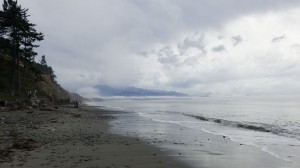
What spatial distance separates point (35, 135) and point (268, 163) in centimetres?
1334

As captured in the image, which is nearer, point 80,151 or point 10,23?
point 80,151

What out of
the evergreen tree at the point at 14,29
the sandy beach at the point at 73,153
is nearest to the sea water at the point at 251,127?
the sandy beach at the point at 73,153

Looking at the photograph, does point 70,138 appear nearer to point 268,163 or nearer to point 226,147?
point 226,147

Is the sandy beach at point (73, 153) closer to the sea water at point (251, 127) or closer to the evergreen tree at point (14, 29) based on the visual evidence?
the sea water at point (251, 127)

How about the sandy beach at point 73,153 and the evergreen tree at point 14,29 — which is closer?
the sandy beach at point 73,153

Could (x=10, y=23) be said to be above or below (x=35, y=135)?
above

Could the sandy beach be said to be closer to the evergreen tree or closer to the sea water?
the sea water

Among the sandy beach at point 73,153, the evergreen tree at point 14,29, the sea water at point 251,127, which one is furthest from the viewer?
the evergreen tree at point 14,29

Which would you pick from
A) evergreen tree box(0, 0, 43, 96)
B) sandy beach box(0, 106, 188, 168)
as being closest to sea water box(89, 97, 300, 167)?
sandy beach box(0, 106, 188, 168)

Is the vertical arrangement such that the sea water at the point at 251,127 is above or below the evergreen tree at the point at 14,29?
below

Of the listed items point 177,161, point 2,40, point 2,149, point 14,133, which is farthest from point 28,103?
point 177,161

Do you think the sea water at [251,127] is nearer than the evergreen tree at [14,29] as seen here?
Yes

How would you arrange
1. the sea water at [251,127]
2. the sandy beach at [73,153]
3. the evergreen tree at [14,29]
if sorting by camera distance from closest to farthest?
the sandy beach at [73,153] < the sea water at [251,127] < the evergreen tree at [14,29]

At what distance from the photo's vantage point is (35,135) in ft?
67.4
